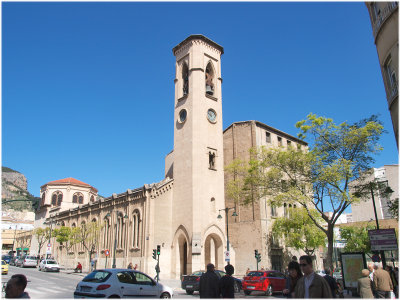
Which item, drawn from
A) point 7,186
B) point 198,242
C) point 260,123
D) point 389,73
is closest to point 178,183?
point 198,242

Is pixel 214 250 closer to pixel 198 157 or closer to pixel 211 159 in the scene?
pixel 211 159

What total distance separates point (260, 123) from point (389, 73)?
23510 millimetres

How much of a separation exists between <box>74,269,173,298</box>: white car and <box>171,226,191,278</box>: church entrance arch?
1881 cm

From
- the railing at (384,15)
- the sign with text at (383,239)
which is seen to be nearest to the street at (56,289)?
the sign with text at (383,239)

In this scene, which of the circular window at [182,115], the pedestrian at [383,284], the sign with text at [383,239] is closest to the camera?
the pedestrian at [383,284]

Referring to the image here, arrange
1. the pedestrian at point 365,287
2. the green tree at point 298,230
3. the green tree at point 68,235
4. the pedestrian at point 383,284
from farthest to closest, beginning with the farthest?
the green tree at point 68,235 → the green tree at point 298,230 → the pedestrian at point 383,284 → the pedestrian at point 365,287

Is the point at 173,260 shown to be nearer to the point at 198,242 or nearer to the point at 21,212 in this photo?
the point at 198,242

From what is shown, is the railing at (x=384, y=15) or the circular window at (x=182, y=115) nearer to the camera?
the railing at (x=384, y=15)

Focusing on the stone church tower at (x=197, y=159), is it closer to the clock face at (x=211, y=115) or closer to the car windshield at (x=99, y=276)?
the clock face at (x=211, y=115)

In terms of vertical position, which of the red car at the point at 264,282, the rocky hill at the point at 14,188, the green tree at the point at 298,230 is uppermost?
the rocky hill at the point at 14,188

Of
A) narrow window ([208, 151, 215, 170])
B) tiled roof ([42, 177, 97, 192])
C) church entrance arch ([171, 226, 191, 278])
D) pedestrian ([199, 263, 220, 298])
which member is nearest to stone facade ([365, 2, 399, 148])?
pedestrian ([199, 263, 220, 298])

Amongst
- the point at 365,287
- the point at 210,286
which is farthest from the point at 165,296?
the point at 365,287

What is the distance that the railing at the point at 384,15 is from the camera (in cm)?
1368

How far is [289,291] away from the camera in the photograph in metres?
7.56
